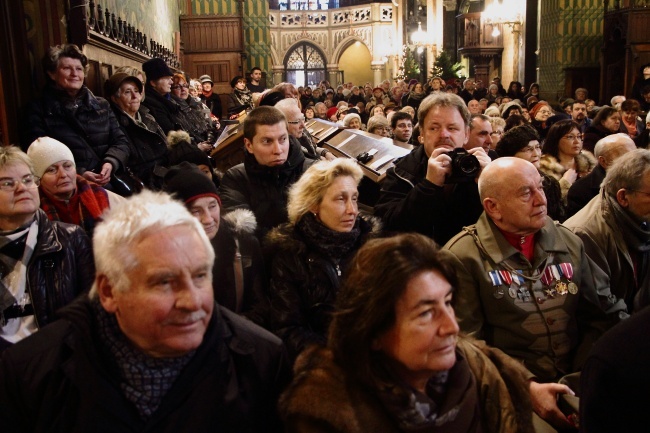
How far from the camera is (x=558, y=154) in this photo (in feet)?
17.2

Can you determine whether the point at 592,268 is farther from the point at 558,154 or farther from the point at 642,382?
the point at 558,154

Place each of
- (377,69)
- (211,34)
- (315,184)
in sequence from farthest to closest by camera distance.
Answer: (377,69)
(211,34)
(315,184)

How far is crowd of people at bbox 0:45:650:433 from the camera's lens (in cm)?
168

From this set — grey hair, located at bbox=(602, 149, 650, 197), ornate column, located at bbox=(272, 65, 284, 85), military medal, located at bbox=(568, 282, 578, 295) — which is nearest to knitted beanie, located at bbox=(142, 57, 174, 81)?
grey hair, located at bbox=(602, 149, 650, 197)

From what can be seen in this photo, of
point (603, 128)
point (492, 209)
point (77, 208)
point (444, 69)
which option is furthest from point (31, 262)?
point (444, 69)

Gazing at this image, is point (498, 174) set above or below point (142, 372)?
above

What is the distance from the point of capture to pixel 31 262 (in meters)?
2.66

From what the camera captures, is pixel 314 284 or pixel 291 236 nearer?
pixel 314 284

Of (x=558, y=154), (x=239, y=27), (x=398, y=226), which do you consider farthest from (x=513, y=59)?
(x=398, y=226)

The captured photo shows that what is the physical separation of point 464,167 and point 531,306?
734 millimetres

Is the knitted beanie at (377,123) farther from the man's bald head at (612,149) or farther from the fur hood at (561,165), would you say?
the man's bald head at (612,149)

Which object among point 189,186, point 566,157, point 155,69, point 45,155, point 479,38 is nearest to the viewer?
point 189,186

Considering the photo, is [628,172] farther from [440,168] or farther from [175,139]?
[175,139]

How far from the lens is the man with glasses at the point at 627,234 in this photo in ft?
10.4
